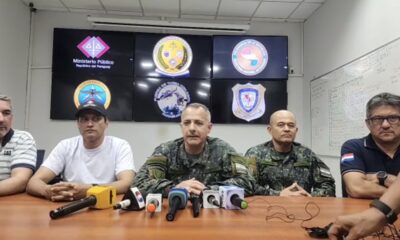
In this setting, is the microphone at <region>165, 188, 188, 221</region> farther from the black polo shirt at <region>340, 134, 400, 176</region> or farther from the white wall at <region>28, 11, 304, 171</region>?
the white wall at <region>28, 11, 304, 171</region>

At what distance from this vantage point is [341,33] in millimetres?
3469

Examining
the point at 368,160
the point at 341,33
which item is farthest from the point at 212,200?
the point at 341,33

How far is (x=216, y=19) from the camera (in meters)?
4.36

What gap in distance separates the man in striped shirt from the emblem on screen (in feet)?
7.33

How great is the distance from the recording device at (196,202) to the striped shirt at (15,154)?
1154mm

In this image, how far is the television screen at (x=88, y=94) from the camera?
4.16m

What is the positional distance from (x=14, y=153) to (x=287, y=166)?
6.25ft

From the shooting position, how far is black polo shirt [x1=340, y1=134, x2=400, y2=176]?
198cm

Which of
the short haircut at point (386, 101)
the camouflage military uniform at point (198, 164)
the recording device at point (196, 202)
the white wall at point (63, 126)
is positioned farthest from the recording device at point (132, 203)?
the white wall at point (63, 126)

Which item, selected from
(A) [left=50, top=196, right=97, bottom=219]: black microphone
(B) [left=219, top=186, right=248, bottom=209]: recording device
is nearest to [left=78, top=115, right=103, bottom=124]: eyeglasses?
(A) [left=50, top=196, right=97, bottom=219]: black microphone

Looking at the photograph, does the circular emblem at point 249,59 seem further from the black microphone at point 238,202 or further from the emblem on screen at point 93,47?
the black microphone at point 238,202

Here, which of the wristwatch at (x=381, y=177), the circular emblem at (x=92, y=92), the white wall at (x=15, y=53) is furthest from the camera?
the circular emblem at (x=92, y=92)

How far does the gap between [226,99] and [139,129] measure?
4.05 feet

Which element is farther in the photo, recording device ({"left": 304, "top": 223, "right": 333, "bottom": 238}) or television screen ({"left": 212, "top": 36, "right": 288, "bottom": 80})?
television screen ({"left": 212, "top": 36, "right": 288, "bottom": 80})
